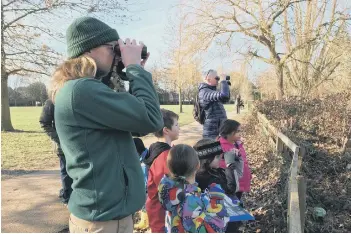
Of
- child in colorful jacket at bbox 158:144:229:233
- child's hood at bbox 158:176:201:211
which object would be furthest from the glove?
child's hood at bbox 158:176:201:211

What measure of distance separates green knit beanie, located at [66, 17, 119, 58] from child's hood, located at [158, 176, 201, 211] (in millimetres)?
1277

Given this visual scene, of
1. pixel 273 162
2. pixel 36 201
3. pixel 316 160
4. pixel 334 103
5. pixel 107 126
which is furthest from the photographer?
pixel 334 103

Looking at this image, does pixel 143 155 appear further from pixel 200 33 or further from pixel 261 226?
pixel 200 33

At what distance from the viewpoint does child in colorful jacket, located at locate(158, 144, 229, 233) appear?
2.60 meters

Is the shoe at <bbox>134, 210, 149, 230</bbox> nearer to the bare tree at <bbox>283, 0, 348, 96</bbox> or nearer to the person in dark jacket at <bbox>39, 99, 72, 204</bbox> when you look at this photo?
the person in dark jacket at <bbox>39, 99, 72, 204</bbox>

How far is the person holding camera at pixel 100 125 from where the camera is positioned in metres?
1.60

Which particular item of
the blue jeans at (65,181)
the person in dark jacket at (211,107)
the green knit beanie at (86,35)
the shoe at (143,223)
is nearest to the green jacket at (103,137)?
the green knit beanie at (86,35)

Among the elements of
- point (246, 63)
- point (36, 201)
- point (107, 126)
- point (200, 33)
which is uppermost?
point (200, 33)

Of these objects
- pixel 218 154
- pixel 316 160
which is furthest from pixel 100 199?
pixel 316 160

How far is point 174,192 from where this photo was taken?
2.66 m

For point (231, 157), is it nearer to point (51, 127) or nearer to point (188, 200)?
point (188, 200)

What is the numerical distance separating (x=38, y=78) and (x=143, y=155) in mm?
14946

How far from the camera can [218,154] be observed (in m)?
3.21

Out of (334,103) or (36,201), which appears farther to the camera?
(334,103)
